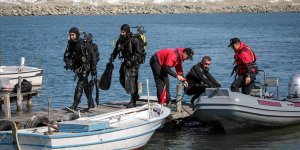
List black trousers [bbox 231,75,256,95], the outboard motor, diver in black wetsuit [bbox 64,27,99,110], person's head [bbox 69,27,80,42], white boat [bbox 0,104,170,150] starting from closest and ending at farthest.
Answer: white boat [bbox 0,104,170,150] < person's head [bbox 69,27,80,42] < diver in black wetsuit [bbox 64,27,99,110] < black trousers [bbox 231,75,256,95] < the outboard motor

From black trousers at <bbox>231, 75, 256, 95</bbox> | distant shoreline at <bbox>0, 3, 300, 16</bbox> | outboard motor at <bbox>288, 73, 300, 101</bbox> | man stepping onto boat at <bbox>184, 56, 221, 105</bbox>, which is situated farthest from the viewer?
distant shoreline at <bbox>0, 3, 300, 16</bbox>

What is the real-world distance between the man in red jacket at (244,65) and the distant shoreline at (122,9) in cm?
10967

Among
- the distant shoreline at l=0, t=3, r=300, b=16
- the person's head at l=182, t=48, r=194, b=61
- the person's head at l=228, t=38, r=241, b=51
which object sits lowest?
the distant shoreline at l=0, t=3, r=300, b=16

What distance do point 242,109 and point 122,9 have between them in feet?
401

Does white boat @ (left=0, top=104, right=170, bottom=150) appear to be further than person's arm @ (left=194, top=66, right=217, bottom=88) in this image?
No

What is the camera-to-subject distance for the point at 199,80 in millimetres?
16812

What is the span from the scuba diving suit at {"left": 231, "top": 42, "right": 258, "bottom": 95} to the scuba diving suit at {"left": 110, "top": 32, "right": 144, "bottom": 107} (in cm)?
217

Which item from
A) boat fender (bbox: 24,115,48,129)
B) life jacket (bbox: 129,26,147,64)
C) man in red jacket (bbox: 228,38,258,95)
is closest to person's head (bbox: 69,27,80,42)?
life jacket (bbox: 129,26,147,64)

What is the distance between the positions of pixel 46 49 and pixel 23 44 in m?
6.34

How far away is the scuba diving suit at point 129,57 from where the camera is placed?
1652cm

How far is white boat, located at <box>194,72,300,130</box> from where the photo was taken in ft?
52.2

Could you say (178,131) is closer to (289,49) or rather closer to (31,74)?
(31,74)

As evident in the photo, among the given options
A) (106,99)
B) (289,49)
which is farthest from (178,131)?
(289,49)

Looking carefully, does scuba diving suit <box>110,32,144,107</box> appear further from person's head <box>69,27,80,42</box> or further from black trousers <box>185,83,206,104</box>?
black trousers <box>185,83,206,104</box>
